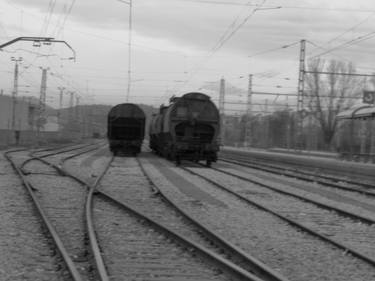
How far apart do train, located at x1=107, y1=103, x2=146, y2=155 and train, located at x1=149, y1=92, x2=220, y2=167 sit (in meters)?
9.66

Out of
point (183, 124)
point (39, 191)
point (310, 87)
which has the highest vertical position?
point (310, 87)

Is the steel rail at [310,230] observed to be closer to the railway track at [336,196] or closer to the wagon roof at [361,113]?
the railway track at [336,196]

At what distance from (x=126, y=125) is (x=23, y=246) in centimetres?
3335

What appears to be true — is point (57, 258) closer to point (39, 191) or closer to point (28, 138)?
point (39, 191)

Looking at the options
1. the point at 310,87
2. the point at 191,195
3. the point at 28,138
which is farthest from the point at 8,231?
the point at 310,87

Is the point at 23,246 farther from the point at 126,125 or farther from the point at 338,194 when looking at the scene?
the point at 126,125

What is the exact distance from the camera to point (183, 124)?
32.1 metres

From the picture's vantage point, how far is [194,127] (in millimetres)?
32188

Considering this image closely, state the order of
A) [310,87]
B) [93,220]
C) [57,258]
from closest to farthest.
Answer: [57,258], [93,220], [310,87]

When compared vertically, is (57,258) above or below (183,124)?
below

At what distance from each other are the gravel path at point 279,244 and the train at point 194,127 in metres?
16.4

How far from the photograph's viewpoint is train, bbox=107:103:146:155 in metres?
41.8

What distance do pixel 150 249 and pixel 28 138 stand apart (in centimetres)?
7087

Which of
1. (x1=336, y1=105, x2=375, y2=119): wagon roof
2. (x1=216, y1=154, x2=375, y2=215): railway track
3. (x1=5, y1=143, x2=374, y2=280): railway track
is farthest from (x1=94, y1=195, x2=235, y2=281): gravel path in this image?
(x1=336, y1=105, x2=375, y2=119): wagon roof
